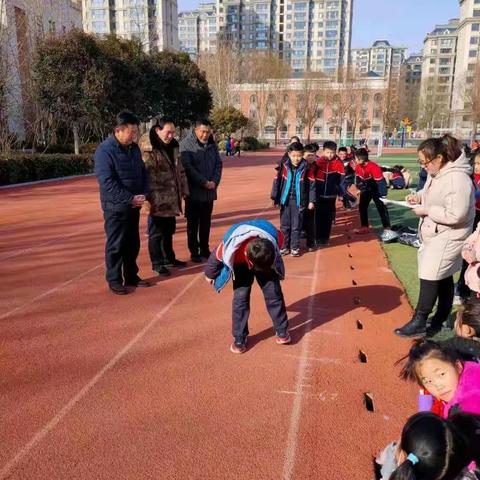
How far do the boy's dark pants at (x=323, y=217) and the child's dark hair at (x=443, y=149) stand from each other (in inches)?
143

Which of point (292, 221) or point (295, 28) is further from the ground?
point (295, 28)

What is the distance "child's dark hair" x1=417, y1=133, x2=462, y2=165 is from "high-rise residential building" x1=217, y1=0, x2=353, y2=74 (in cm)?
10468

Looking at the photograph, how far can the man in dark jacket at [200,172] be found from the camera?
5.61 metres

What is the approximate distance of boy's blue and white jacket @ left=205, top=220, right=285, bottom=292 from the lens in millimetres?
3184

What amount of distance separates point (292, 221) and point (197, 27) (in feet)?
421

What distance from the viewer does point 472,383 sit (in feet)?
6.58

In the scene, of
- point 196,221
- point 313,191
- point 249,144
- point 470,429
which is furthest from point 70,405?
point 249,144

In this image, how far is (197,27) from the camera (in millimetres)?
120625

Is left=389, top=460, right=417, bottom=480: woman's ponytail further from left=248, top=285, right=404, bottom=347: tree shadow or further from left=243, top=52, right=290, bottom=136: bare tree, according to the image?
left=243, top=52, right=290, bottom=136: bare tree

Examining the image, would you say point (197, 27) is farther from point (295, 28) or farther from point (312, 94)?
point (312, 94)

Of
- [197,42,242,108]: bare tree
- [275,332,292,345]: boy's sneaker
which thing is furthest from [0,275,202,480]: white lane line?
[197,42,242,108]: bare tree

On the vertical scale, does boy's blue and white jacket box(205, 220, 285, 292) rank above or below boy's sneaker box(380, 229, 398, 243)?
above

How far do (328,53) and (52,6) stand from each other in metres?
92.0

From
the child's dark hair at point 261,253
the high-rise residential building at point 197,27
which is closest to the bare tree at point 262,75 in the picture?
the child's dark hair at point 261,253
